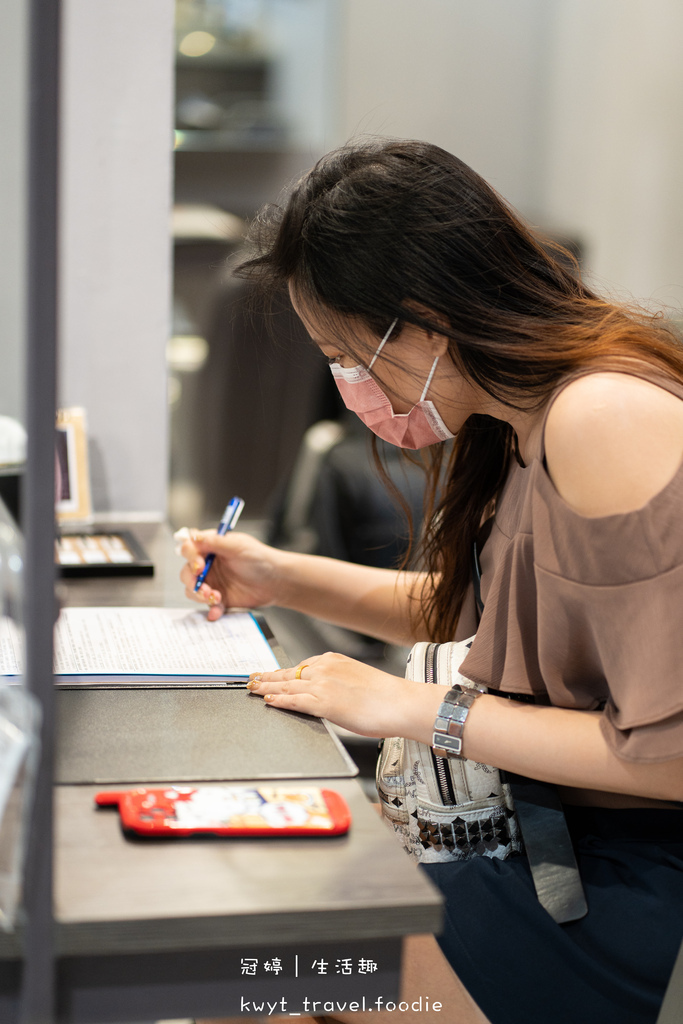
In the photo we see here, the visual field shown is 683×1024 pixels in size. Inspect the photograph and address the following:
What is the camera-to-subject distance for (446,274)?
3.04 feet

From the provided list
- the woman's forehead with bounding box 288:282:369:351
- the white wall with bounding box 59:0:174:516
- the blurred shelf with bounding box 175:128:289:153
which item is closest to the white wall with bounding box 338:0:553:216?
the blurred shelf with bounding box 175:128:289:153

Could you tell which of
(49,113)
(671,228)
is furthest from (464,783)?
(671,228)

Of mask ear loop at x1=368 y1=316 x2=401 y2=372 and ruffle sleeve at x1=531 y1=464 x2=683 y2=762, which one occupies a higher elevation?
mask ear loop at x1=368 y1=316 x2=401 y2=372

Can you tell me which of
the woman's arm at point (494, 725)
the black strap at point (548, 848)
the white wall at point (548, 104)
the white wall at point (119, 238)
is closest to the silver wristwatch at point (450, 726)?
the woman's arm at point (494, 725)

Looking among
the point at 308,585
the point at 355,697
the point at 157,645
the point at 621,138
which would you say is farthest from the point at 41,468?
the point at 621,138

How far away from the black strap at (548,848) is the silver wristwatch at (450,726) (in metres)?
0.11

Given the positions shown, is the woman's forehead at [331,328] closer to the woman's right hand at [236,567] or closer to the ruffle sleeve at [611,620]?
the ruffle sleeve at [611,620]

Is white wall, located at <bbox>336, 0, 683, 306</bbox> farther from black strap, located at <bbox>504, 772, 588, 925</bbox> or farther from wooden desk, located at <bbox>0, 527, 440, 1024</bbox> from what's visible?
wooden desk, located at <bbox>0, 527, 440, 1024</bbox>

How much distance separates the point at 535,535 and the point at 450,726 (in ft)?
0.61

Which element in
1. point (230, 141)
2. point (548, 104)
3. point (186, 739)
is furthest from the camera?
point (548, 104)

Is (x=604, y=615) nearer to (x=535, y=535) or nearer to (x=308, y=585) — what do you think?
(x=535, y=535)

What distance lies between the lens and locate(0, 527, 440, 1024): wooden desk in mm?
550

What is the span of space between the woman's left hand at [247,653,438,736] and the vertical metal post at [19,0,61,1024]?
363 mm

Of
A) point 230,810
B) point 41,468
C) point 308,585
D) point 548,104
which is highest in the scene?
point 548,104
